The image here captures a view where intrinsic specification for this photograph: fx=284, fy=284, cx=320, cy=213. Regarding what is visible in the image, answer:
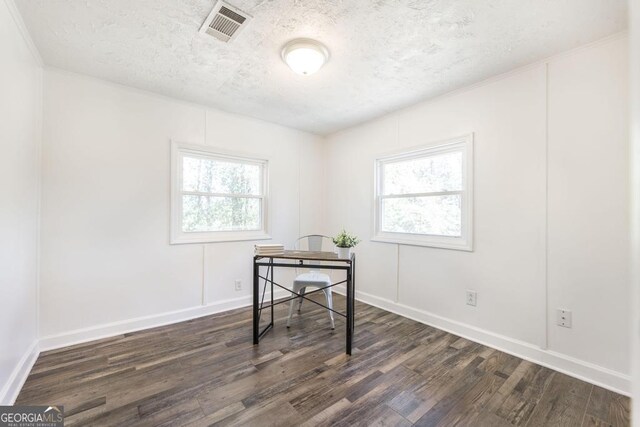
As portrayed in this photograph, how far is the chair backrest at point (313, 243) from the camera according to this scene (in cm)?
357

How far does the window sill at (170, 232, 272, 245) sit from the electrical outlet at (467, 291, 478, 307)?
2365 millimetres

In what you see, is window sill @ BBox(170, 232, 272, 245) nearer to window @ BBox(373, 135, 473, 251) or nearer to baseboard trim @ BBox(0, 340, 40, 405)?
baseboard trim @ BBox(0, 340, 40, 405)

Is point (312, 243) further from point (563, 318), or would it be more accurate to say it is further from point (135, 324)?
point (563, 318)

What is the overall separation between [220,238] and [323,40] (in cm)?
233

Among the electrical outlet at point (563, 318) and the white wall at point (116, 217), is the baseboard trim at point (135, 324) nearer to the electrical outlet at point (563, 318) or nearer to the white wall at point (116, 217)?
the white wall at point (116, 217)

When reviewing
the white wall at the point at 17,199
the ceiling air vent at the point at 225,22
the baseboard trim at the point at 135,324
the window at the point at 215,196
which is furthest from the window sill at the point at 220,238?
the ceiling air vent at the point at 225,22

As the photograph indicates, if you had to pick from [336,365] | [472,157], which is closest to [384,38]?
[472,157]

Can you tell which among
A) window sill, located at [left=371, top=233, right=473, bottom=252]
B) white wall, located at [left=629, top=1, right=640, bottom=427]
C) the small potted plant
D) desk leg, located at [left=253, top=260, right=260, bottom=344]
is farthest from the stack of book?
white wall, located at [left=629, top=1, right=640, bottom=427]

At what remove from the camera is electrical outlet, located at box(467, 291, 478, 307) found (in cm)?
263

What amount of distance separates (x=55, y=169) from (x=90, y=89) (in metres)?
0.78

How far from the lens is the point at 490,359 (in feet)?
7.52

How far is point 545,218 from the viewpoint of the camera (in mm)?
2238

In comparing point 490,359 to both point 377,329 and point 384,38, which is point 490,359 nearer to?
point 377,329

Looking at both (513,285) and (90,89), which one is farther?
(90,89)
